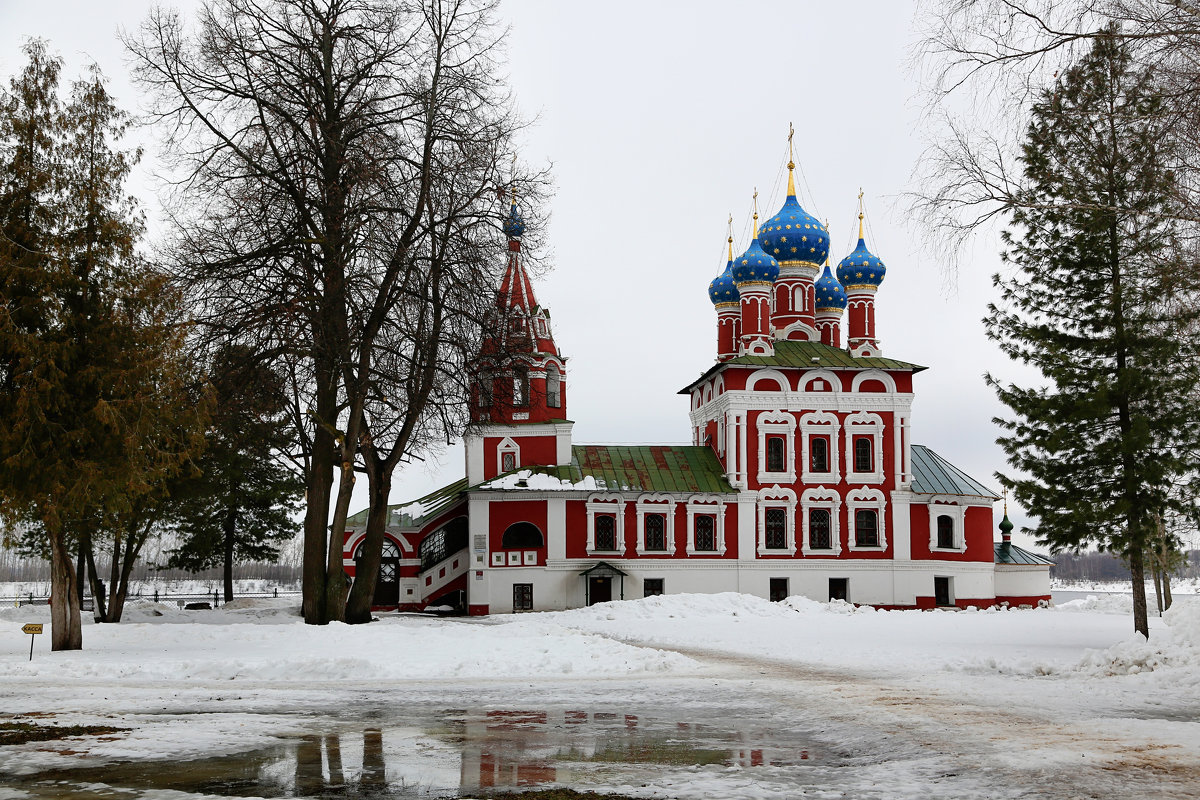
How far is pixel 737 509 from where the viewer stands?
39.0m

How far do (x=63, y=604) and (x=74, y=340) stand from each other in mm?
4354

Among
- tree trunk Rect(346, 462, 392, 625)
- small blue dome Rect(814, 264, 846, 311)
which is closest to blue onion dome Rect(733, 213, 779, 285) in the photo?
small blue dome Rect(814, 264, 846, 311)

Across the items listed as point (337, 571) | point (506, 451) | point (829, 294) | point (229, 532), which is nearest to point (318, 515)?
point (337, 571)

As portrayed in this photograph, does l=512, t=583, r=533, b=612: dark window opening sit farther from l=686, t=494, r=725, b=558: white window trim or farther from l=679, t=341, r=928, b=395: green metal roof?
l=679, t=341, r=928, b=395: green metal roof

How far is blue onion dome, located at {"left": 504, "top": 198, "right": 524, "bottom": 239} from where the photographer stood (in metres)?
23.4

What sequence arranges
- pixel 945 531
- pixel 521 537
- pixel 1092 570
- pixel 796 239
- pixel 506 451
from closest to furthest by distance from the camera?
1. pixel 521 537
2. pixel 506 451
3. pixel 945 531
4. pixel 796 239
5. pixel 1092 570

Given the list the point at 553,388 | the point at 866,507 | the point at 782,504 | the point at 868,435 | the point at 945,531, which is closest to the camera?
the point at 782,504

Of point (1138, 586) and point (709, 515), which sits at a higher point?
point (709, 515)

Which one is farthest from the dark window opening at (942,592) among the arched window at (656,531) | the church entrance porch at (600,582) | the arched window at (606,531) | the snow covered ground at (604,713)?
the snow covered ground at (604,713)

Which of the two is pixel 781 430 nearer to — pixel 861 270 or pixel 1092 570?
pixel 861 270

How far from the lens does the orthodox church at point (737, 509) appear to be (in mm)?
37750

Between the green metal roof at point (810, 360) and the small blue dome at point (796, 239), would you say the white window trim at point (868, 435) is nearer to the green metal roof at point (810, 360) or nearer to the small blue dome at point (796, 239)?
the green metal roof at point (810, 360)

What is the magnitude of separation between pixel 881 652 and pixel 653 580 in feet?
62.8

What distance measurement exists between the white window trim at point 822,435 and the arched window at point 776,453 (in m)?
0.65
